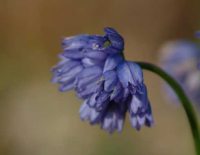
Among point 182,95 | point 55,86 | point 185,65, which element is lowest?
point 182,95

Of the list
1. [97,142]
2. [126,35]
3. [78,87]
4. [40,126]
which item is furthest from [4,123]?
[78,87]

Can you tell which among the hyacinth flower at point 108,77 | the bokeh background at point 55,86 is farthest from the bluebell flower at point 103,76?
the bokeh background at point 55,86

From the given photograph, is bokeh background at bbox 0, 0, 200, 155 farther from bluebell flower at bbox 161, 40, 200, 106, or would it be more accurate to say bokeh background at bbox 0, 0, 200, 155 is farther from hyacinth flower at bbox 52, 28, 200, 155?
hyacinth flower at bbox 52, 28, 200, 155

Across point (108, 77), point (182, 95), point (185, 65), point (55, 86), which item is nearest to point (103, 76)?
point (108, 77)

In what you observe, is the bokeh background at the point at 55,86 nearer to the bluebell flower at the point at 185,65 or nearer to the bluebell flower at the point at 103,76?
the bluebell flower at the point at 185,65

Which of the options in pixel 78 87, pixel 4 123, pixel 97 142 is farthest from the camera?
pixel 4 123

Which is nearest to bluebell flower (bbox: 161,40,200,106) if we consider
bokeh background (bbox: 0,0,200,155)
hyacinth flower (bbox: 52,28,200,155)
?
bokeh background (bbox: 0,0,200,155)

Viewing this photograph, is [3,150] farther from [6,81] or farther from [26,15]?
[26,15]

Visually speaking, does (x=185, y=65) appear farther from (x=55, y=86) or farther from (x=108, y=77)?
(x=55, y=86)
